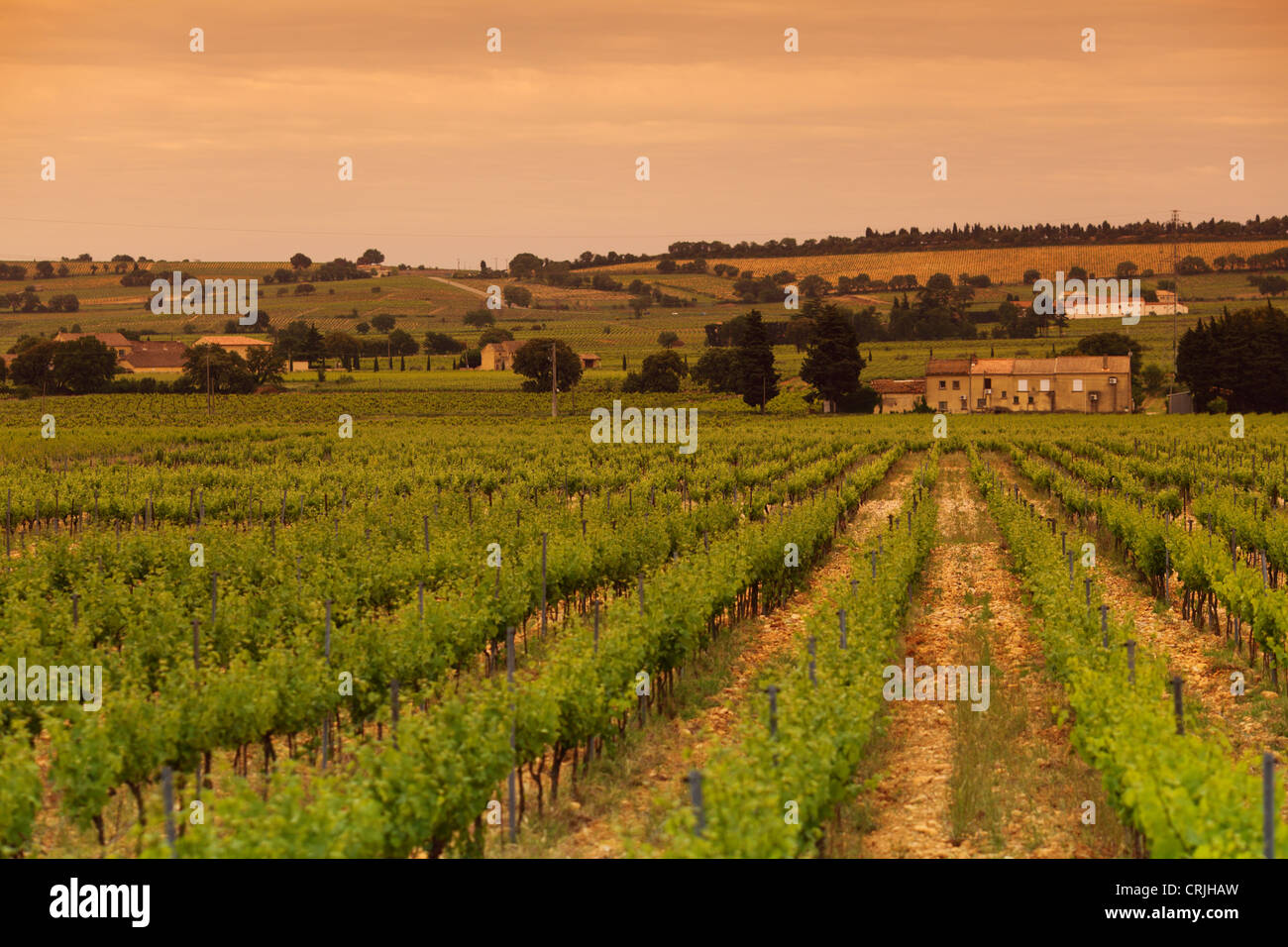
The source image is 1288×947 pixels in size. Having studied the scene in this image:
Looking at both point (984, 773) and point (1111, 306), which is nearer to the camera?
point (984, 773)

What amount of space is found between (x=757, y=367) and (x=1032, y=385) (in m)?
26.5

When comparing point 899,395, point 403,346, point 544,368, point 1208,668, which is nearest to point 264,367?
point 544,368

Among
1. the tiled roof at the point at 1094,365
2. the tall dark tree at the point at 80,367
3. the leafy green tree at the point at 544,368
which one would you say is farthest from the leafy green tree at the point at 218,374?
the tiled roof at the point at 1094,365

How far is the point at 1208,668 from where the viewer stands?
1435cm

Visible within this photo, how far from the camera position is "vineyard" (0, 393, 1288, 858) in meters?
7.54

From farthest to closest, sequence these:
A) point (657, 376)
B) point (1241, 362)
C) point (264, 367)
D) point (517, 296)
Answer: point (517, 296), point (657, 376), point (264, 367), point (1241, 362)

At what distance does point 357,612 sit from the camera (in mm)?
16031

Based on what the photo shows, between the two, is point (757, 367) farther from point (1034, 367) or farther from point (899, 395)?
point (1034, 367)
